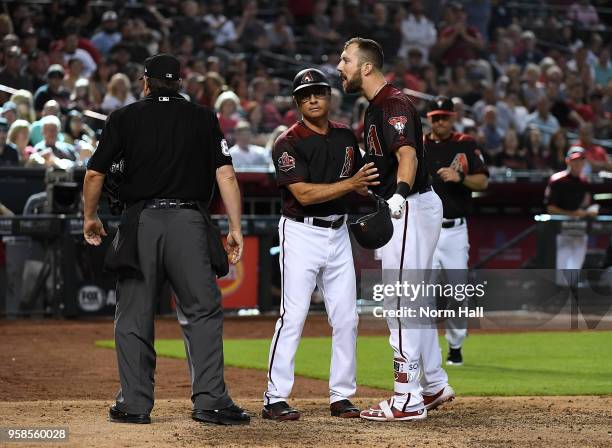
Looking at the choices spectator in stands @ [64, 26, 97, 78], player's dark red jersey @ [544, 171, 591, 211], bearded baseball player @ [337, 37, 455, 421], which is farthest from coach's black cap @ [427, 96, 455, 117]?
spectator in stands @ [64, 26, 97, 78]

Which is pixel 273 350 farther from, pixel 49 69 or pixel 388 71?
pixel 388 71

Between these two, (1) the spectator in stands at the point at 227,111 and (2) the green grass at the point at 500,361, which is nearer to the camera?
(2) the green grass at the point at 500,361

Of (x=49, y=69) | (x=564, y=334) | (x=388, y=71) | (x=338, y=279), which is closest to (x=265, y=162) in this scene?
(x=49, y=69)

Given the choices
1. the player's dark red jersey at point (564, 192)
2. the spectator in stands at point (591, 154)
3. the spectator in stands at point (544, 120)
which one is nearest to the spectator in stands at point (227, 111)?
the player's dark red jersey at point (564, 192)

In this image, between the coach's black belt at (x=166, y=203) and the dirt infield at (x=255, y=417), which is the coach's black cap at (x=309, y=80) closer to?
the coach's black belt at (x=166, y=203)

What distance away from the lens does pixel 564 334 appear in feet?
48.3

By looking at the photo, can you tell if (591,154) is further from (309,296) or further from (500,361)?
(309,296)

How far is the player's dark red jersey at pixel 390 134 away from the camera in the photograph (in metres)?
7.35

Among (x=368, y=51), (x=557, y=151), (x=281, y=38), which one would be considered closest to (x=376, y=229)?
(x=368, y=51)

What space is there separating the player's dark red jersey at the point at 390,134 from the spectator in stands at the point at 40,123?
900 centimetres

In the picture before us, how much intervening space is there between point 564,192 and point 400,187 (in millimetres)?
10159

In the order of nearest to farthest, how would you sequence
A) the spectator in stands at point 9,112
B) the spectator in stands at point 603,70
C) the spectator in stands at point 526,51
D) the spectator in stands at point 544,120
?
the spectator in stands at point 9,112
the spectator in stands at point 544,120
the spectator in stands at point 603,70
the spectator in stands at point 526,51

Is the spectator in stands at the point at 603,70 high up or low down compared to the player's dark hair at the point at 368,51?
up

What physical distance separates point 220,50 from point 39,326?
830 centimetres
